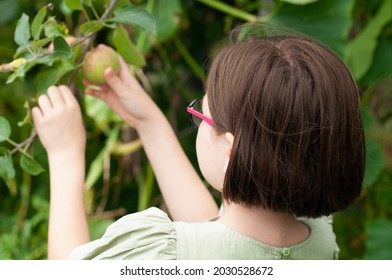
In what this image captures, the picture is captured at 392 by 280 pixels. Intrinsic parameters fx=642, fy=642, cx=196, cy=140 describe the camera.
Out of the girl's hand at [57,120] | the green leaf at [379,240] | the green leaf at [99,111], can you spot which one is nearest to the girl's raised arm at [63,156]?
the girl's hand at [57,120]

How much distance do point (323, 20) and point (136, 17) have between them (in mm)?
627

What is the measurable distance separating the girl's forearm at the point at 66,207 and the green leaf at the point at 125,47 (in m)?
0.21

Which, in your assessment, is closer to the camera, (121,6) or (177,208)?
(121,6)

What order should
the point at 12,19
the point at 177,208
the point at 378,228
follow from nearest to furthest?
the point at 177,208 < the point at 378,228 < the point at 12,19

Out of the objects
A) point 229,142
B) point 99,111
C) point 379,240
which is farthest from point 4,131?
point 379,240

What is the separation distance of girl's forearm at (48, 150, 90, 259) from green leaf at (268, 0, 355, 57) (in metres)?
0.66

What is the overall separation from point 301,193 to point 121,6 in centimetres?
45

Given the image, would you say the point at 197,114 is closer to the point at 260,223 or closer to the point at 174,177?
the point at 260,223

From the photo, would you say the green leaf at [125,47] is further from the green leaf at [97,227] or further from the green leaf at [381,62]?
the green leaf at [381,62]

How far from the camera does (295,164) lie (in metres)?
0.90

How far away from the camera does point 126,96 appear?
1235mm

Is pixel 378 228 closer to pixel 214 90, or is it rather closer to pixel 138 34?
pixel 138 34
